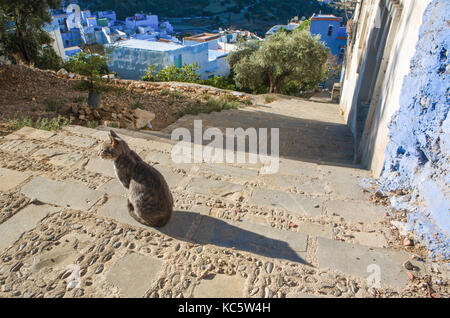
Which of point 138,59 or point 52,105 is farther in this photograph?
point 138,59

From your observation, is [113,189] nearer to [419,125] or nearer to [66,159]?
[66,159]

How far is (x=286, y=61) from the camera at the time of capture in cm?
1414

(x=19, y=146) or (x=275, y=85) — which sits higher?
(x=19, y=146)

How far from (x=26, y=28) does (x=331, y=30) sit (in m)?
29.0

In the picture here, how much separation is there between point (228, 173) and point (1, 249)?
228 cm

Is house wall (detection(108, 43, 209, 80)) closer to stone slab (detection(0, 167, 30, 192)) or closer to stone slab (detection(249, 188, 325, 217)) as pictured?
stone slab (detection(0, 167, 30, 192))

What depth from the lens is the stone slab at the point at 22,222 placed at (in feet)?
7.39

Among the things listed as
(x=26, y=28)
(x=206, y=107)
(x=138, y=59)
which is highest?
(x=26, y=28)

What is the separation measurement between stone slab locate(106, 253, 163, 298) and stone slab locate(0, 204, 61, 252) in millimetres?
886

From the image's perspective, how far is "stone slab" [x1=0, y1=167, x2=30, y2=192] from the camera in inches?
113

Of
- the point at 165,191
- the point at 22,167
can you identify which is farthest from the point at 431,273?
the point at 22,167
